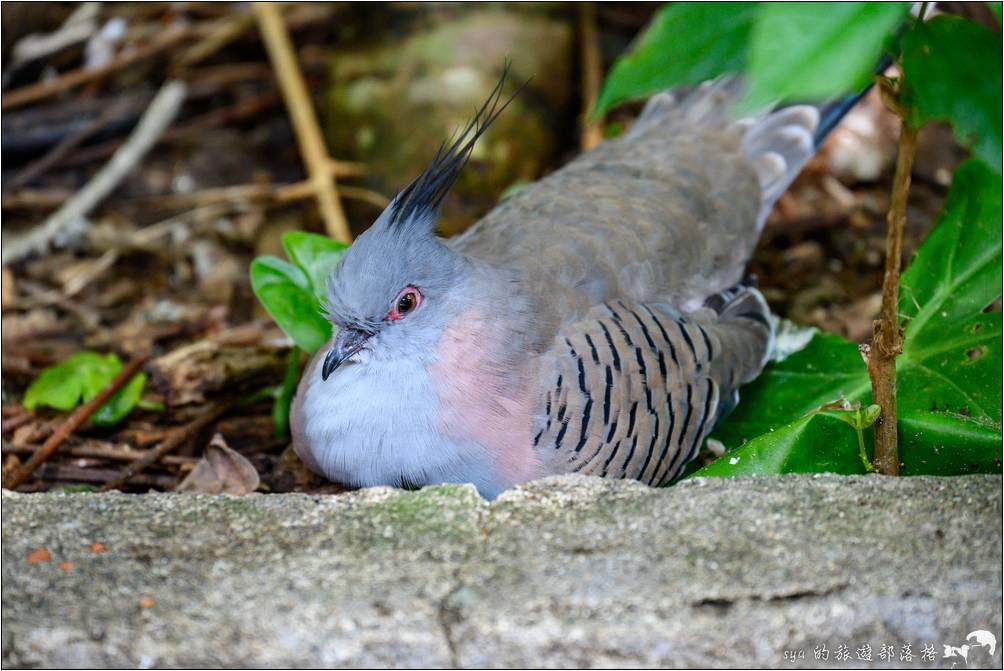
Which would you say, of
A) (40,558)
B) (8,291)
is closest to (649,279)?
(40,558)

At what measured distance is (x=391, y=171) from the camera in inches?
230

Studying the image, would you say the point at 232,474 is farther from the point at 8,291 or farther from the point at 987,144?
the point at 987,144

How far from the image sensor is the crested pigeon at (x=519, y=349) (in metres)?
3.34

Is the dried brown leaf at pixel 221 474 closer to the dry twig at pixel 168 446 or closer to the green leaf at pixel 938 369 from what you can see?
the dry twig at pixel 168 446

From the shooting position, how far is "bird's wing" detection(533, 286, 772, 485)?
340 cm

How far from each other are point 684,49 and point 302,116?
13.1 ft

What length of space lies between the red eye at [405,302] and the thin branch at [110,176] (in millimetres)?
2809

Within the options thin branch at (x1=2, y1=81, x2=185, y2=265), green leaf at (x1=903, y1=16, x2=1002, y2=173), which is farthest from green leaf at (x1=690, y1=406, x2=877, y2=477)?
thin branch at (x1=2, y1=81, x2=185, y2=265)

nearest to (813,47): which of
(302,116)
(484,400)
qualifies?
(484,400)

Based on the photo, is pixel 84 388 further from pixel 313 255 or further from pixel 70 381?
pixel 313 255

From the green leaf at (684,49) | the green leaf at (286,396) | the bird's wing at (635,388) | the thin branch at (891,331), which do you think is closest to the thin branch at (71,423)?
the green leaf at (286,396)

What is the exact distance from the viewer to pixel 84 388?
4.23 m

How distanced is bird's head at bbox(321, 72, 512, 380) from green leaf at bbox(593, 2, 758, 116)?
3.17ft

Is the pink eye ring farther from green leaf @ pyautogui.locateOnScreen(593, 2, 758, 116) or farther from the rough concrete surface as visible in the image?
green leaf @ pyautogui.locateOnScreen(593, 2, 758, 116)
